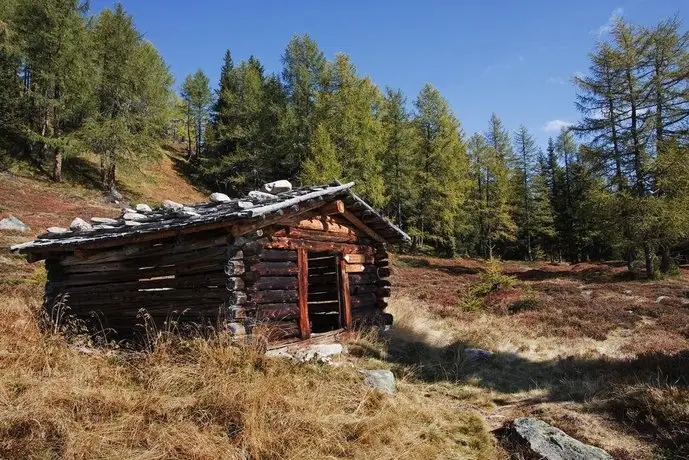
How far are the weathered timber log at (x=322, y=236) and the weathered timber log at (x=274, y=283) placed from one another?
936 millimetres

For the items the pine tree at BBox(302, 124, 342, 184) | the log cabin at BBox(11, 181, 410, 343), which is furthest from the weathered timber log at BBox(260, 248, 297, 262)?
the pine tree at BBox(302, 124, 342, 184)

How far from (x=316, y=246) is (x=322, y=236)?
1.42ft

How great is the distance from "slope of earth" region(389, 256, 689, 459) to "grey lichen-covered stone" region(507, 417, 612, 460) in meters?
0.43

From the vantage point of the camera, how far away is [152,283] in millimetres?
9820

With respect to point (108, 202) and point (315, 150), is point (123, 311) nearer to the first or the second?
point (315, 150)

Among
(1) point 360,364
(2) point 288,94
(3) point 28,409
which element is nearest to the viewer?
(3) point 28,409

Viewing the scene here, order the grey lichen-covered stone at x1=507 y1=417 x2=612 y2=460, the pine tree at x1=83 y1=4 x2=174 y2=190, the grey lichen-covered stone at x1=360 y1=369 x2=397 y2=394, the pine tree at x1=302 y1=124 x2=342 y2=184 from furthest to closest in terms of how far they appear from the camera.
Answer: the pine tree at x1=83 y1=4 x2=174 y2=190 → the pine tree at x1=302 y1=124 x2=342 y2=184 → the grey lichen-covered stone at x1=360 y1=369 x2=397 y2=394 → the grey lichen-covered stone at x1=507 y1=417 x2=612 y2=460

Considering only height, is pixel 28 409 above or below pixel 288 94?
below

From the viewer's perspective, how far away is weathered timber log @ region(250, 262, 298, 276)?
9311 millimetres

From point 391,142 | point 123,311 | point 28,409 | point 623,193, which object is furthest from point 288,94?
point 28,409

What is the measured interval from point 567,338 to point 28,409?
11.9m

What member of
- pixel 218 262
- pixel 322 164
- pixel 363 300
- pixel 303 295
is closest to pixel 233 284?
pixel 218 262

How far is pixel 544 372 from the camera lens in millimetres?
9828

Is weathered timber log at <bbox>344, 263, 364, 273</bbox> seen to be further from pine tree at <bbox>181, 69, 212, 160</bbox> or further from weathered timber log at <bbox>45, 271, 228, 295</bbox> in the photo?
pine tree at <bbox>181, 69, 212, 160</bbox>
